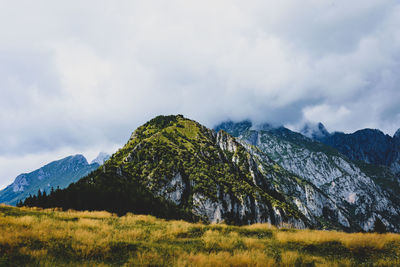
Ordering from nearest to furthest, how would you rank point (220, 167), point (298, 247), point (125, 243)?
point (125, 243)
point (298, 247)
point (220, 167)

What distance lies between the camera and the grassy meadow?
8.73 metres

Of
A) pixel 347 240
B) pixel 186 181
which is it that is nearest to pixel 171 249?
pixel 347 240

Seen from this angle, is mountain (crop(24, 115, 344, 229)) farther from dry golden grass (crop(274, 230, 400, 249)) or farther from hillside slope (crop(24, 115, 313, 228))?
dry golden grass (crop(274, 230, 400, 249))

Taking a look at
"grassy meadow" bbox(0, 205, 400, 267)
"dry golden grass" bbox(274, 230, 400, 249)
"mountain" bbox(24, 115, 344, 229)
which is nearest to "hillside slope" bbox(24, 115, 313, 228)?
"mountain" bbox(24, 115, 344, 229)

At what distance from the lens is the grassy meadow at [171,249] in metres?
8.73

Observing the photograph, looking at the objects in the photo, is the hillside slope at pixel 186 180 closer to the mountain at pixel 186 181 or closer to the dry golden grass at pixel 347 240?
the mountain at pixel 186 181

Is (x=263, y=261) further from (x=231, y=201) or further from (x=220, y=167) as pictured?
(x=220, y=167)

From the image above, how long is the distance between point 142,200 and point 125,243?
162 feet

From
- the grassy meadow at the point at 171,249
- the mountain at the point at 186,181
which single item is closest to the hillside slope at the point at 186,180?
the mountain at the point at 186,181

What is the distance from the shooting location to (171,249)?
34.9 feet

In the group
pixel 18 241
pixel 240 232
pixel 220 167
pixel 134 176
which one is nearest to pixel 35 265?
pixel 18 241

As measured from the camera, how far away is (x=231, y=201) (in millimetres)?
119000

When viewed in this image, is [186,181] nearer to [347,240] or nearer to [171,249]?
[347,240]

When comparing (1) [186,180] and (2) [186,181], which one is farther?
(1) [186,180]
